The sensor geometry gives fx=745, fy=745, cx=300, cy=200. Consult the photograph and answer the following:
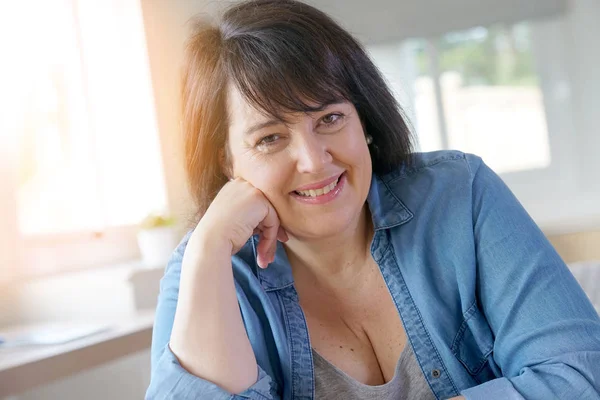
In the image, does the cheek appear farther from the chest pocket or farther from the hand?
the chest pocket

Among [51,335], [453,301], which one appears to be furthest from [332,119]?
[51,335]

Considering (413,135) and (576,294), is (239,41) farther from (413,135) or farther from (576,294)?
(576,294)

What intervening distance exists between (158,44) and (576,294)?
244 cm

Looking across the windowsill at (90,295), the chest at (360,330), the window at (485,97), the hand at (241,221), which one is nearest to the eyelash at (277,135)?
the hand at (241,221)

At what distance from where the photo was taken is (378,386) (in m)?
1.27

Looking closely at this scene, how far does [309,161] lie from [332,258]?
0.24m

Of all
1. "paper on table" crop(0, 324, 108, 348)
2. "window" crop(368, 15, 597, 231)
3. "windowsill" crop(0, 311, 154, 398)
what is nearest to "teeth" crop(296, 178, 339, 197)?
"windowsill" crop(0, 311, 154, 398)

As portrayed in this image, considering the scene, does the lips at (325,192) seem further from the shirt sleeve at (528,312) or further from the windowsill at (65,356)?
the windowsill at (65,356)

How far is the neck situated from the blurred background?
867 mm

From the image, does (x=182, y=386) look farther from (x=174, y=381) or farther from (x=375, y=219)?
(x=375, y=219)

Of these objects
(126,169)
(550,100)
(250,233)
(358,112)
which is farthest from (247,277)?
(550,100)

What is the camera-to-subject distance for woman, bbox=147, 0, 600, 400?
3.92 feet

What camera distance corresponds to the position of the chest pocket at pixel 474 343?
1.27 meters

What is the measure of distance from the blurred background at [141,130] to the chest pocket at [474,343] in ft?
3.74
